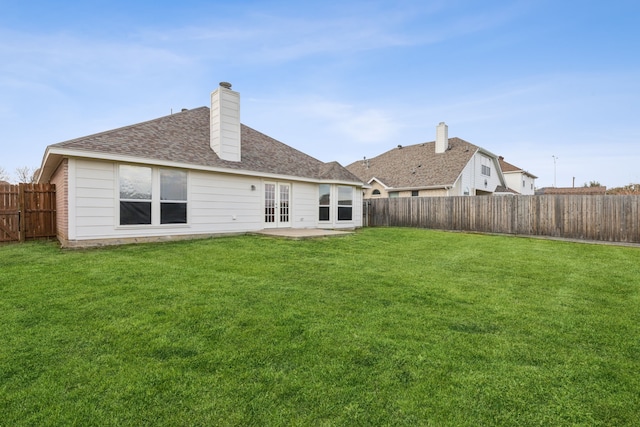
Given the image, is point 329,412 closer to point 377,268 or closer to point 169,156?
point 377,268

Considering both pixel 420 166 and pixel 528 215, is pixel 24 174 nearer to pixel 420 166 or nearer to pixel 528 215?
pixel 420 166

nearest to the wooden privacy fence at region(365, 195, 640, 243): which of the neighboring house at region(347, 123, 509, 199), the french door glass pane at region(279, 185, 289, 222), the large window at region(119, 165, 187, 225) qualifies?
the neighboring house at region(347, 123, 509, 199)

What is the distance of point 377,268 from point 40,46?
1516cm

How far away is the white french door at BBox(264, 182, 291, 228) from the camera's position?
12.6 metres

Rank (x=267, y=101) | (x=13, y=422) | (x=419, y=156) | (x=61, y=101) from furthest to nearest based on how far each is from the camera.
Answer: (x=419, y=156)
(x=267, y=101)
(x=61, y=101)
(x=13, y=422)

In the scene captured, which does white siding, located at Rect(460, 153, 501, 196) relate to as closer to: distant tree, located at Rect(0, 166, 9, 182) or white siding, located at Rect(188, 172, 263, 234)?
white siding, located at Rect(188, 172, 263, 234)

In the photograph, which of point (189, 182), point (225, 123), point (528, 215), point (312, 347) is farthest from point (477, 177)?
point (312, 347)

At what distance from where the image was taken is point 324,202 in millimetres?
14688

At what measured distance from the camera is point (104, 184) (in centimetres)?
863

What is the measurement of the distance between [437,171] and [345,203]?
378 inches

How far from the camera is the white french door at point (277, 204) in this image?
12619mm

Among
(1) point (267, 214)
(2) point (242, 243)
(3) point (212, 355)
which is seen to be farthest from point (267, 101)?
(3) point (212, 355)

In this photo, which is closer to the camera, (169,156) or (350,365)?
(350,365)

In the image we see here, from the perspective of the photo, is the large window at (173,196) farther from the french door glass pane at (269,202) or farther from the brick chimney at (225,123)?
the french door glass pane at (269,202)
